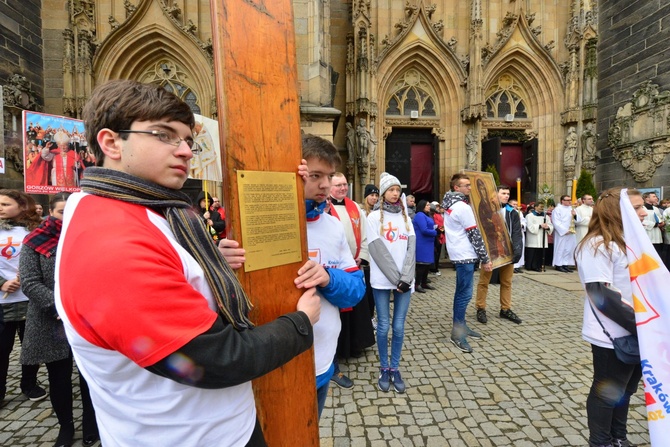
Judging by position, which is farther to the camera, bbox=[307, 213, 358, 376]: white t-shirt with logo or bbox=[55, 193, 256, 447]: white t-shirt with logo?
bbox=[307, 213, 358, 376]: white t-shirt with logo

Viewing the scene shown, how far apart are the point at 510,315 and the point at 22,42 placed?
38.6 ft

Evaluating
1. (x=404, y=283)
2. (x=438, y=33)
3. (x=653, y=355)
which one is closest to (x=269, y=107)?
(x=653, y=355)

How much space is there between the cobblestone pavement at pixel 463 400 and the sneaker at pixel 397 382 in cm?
6

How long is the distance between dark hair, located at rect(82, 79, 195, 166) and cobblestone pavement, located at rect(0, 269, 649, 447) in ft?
7.84

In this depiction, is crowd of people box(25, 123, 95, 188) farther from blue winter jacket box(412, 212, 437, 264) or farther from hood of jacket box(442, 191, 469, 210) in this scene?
blue winter jacket box(412, 212, 437, 264)

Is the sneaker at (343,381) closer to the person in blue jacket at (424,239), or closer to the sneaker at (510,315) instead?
the sneaker at (510,315)

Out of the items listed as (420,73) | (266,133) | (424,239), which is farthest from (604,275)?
(420,73)

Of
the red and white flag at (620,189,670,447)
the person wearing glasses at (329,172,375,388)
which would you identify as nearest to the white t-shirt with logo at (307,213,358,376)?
the red and white flag at (620,189,670,447)

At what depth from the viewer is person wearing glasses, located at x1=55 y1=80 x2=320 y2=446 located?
0.70 metres

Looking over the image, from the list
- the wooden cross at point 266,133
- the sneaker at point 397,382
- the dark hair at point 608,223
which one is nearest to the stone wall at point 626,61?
the dark hair at point 608,223

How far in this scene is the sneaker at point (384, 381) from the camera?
3119mm

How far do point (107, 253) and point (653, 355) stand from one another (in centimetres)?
221

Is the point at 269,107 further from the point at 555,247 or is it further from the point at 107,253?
the point at 555,247

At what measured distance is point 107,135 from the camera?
874 mm
